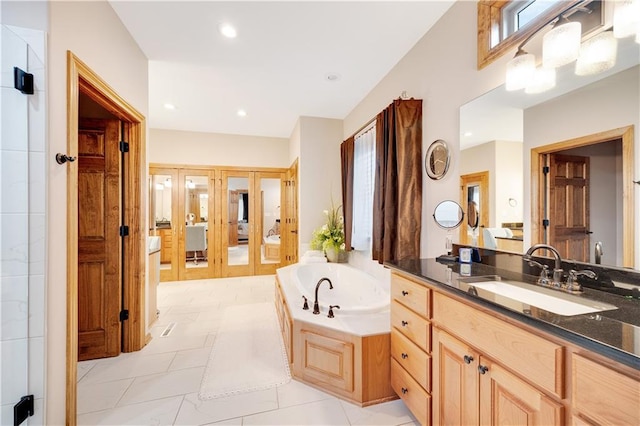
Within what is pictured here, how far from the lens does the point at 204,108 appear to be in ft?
12.2

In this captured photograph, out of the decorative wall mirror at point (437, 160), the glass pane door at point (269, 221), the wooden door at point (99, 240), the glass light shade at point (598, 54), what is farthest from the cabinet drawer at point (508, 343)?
the glass pane door at point (269, 221)

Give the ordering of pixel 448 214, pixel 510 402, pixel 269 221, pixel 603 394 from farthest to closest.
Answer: pixel 269 221 → pixel 448 214 → pixel 510 402 → pixel 603 394

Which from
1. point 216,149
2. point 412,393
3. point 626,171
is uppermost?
point 216,149

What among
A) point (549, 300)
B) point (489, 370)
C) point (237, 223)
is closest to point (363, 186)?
point (549, 300)

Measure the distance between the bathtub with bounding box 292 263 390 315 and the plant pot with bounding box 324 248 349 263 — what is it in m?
0.20

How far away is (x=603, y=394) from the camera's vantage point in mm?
650

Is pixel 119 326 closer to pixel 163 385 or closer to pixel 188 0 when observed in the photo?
pixel 163 385

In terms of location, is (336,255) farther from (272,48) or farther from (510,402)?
(510,402)

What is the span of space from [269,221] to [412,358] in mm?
4044

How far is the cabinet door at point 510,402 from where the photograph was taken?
785mm

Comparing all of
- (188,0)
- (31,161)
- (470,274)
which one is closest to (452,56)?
(470,274)

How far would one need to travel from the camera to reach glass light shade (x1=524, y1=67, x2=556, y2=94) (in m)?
1.28

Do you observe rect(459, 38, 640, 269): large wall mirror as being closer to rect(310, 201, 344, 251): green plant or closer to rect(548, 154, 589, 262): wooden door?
rect(548, 154, 589, 262): wooden door

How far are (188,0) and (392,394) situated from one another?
3.06m
